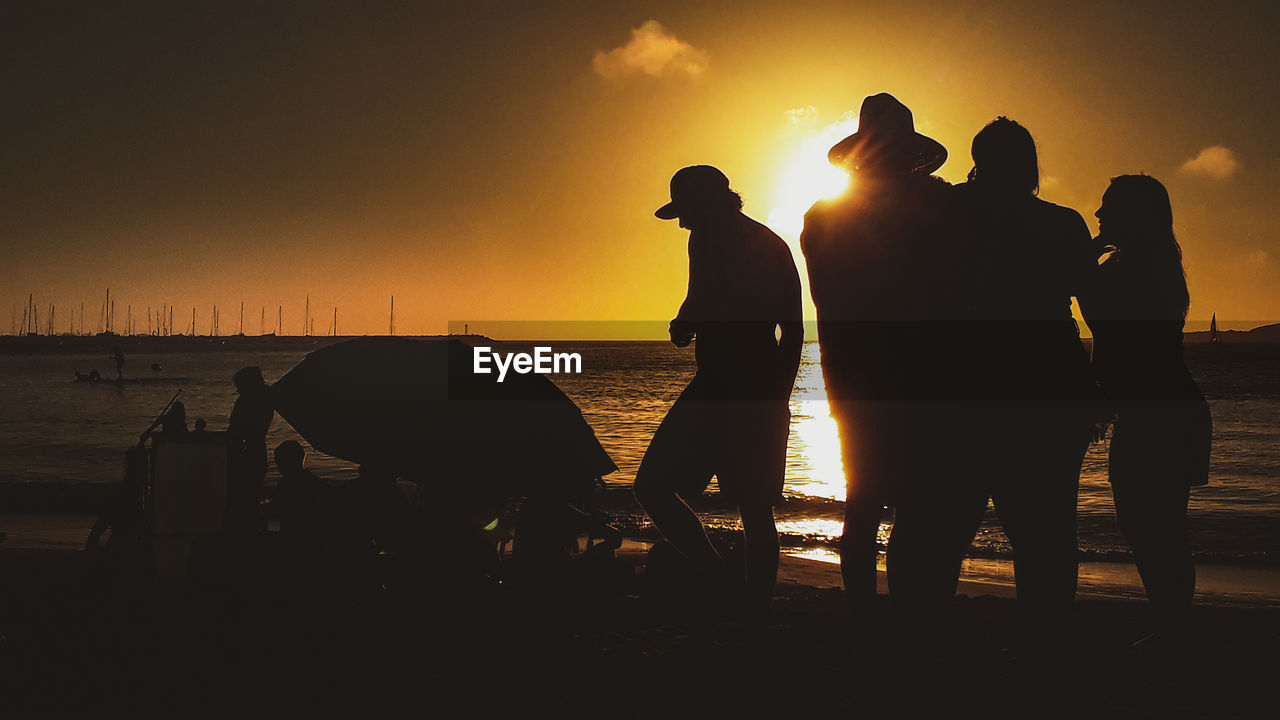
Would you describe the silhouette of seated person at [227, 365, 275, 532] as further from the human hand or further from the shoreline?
the shoreline

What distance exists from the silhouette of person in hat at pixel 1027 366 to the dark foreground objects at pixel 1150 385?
51cm

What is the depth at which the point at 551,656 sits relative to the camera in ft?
12.0

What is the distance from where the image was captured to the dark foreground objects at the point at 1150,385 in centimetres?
340

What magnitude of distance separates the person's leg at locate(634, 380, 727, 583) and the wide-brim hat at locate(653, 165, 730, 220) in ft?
3.14

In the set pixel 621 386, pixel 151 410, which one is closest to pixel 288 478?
pixel 151 410

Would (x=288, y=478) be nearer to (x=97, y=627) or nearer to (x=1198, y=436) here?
(x=97, y=627)

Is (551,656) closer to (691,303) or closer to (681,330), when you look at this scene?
(681,330)

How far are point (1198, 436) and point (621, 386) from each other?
170 ft

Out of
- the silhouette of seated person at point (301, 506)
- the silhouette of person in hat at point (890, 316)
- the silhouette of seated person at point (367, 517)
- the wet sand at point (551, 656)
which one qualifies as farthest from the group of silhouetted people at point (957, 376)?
the silhouette of seated person at point (301, 506)

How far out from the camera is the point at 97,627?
401cm

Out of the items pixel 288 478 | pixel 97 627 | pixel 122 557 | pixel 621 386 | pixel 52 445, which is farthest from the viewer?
pixel 621 386

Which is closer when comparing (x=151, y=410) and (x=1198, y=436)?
(x=1198, y=436)

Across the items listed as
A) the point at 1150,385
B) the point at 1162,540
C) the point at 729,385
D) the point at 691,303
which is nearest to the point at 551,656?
the point at 729,385

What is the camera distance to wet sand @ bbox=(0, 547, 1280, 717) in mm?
3020
